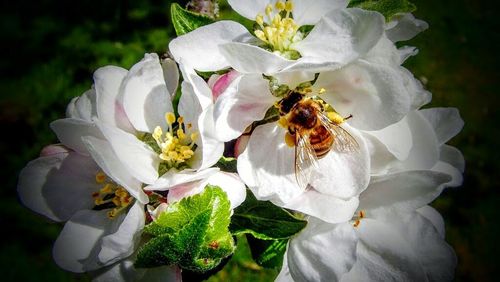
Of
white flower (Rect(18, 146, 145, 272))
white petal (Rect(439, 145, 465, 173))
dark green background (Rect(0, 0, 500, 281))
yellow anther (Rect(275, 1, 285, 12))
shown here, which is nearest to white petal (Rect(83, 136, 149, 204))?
white flower (Rect(18, 146, 145, 272))

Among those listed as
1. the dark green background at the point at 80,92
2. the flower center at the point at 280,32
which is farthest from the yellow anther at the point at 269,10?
the dark green background at the point at 80,92

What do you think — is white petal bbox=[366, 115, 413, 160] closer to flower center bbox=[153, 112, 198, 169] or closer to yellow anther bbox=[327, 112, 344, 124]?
yellow anther bbox=[327, 112, 344, 124]

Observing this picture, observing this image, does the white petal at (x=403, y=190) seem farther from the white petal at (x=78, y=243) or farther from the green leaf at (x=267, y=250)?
the white petal at (x=78, y=243)

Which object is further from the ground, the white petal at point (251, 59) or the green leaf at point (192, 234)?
the white petal at point (251, 59)

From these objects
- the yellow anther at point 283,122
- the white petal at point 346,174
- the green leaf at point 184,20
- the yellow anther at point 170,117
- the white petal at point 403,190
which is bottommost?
the white petal at point 403,190

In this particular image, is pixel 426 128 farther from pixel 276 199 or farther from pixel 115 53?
pixel 115 53

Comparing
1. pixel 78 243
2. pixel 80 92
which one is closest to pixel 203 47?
pixel 78 243

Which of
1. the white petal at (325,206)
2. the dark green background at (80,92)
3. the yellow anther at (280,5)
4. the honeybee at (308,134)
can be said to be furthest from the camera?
the dark green background at (80,92)

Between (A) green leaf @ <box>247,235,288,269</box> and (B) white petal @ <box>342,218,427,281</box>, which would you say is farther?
(A) green leaf @ <box>247,235,288,269</box>
